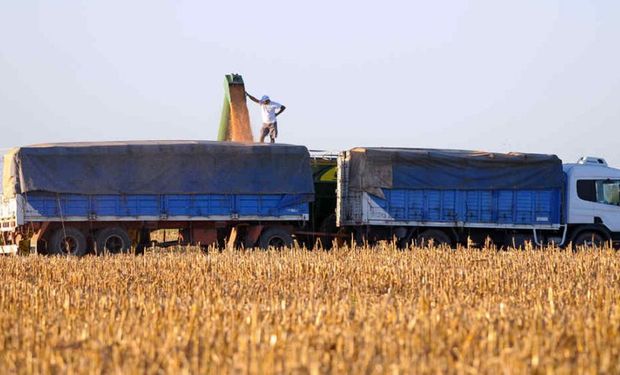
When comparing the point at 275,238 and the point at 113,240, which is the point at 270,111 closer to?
the point at 275,238

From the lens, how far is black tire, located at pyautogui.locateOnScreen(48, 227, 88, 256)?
25297 millimetres

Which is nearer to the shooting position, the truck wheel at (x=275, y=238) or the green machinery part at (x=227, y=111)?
the truck wheel at (x=275, y=238)

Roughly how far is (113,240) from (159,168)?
→ 73.0 inches

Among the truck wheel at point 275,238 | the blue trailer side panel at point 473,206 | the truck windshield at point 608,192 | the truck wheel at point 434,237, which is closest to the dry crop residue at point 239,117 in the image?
the truck wheel at point 275,238

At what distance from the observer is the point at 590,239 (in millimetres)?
28484

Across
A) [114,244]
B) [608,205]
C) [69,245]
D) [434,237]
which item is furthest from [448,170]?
[69,245]

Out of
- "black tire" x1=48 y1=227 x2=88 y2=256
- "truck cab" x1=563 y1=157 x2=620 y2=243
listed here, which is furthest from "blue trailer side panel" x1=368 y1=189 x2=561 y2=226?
"black tire" x1=48 y1=227 x2=88 y2=256

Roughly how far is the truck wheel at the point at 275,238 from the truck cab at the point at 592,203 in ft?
22.2

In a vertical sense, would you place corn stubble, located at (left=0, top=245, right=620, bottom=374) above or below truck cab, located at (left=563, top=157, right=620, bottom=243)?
below

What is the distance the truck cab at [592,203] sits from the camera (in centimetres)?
2834

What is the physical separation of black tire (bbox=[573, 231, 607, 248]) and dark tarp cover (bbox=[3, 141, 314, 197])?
6.60 m

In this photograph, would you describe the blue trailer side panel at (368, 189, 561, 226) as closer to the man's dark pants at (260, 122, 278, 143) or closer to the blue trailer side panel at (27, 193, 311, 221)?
the blue trailer side panel at (27, 193, 311, 221)

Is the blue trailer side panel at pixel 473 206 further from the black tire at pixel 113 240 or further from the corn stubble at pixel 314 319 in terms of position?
the corn stubble at pixel 314 319

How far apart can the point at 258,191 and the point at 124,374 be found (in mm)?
18268
